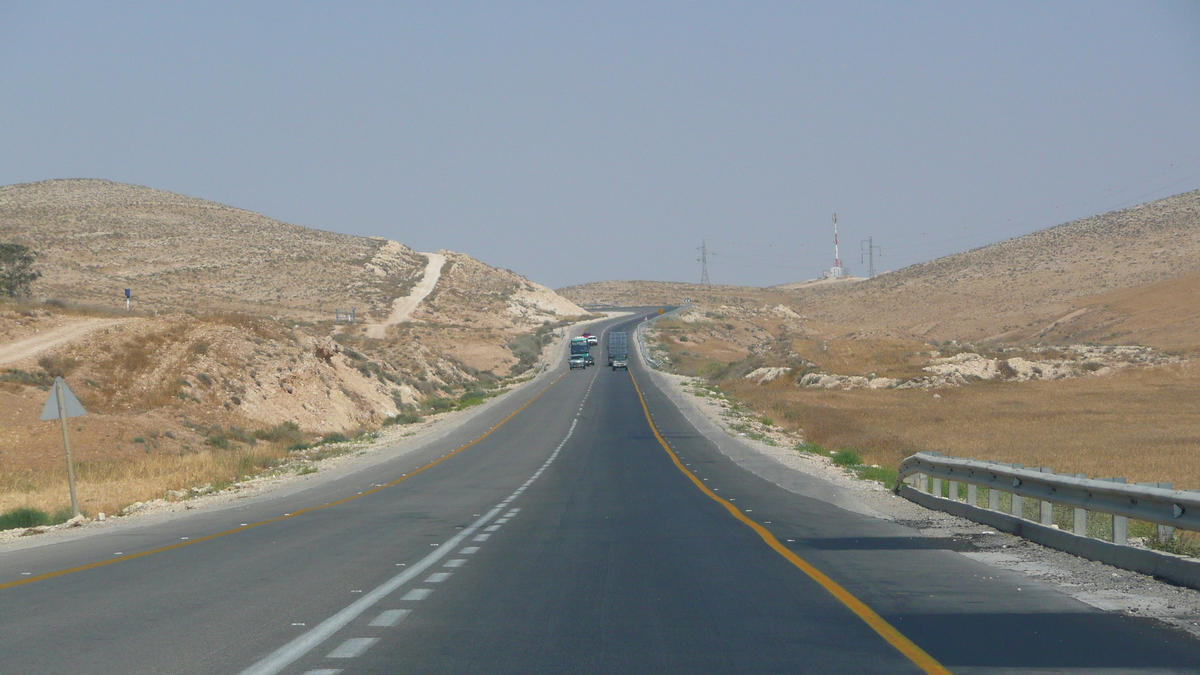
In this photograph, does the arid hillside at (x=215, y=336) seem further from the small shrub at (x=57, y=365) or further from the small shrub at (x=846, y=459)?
the small shrub at (x=846, y=459)

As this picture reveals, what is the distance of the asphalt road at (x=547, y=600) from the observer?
6832 millimetres

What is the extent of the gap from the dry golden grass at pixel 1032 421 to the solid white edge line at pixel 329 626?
17.1m

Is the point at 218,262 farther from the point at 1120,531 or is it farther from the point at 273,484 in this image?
the point at 1120,531

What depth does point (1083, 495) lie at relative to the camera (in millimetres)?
11188

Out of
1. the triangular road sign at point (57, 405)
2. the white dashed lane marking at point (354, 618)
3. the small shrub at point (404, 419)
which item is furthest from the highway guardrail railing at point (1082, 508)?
the small shrub at point (404, 419)

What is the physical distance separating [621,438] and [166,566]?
27889 mm

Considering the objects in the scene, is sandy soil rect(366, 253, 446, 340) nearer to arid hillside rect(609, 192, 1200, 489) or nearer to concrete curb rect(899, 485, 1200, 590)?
arid hillside rect(609, 192, 1200, 489)

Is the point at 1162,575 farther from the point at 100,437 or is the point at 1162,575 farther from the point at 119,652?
the point at 100,437

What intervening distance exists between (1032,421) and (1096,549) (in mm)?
32240

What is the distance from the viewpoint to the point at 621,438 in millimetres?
38906

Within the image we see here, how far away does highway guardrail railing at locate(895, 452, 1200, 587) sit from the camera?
9.33m

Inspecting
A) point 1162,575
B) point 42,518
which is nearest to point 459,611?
point 1162,575

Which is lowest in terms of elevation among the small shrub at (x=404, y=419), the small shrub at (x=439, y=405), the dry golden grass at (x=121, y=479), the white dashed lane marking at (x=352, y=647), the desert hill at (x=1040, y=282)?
the small shrub at (x=404, y=419)

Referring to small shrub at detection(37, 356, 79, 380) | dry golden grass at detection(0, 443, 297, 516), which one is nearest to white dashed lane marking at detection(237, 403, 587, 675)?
dry golden grass at detection(0, 443, 297, 516)
